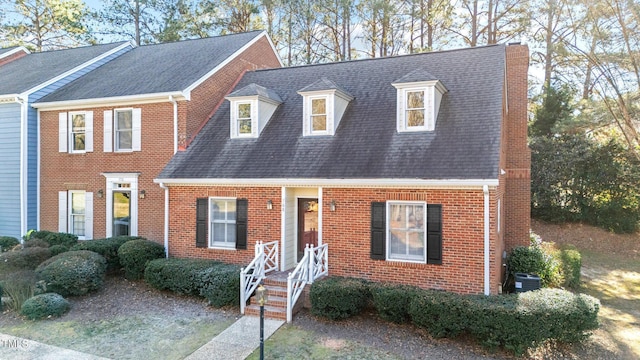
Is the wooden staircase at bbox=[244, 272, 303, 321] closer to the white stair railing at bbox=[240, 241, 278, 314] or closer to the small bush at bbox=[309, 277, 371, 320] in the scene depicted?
the white stair railing at bbox=[240, 241, 278, 314]

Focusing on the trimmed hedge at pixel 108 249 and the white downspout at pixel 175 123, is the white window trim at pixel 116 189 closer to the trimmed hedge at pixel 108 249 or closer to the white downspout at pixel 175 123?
the trimmed hedge at pixel 108 249

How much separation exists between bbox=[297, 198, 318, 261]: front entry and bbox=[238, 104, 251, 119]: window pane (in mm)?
3566

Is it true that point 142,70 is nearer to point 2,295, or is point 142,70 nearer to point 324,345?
point 2,295

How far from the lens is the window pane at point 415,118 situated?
10.9 meters

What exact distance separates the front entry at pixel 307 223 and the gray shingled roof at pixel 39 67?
1185 cm

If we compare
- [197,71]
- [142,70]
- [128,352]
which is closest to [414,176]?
[128,352]

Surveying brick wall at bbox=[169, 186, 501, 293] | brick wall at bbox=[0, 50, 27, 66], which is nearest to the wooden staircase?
A: brick wall at bbox=[169, 186, 501, 293]

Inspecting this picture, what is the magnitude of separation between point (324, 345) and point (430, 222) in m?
3.77

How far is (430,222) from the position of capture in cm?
945

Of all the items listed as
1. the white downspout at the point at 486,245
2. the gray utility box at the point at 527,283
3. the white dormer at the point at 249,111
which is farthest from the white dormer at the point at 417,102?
the gray utility box at the point at 527,283

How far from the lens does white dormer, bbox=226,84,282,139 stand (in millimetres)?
12742

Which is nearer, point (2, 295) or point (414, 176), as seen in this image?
point (414, 176)

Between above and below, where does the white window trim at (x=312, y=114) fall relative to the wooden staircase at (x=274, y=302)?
above

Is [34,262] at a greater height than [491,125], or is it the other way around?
[491,125]
